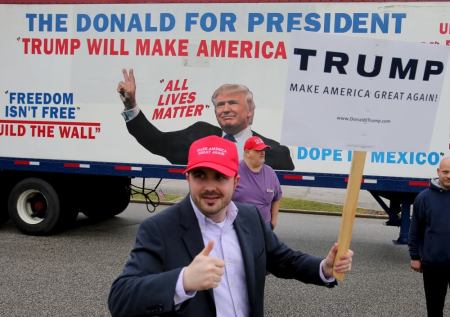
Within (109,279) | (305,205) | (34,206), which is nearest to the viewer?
(109,279)

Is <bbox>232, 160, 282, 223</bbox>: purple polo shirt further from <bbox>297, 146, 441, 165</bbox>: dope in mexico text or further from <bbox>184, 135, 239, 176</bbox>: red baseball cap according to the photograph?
<bbox>184, 135, 239, 176</bbox>: red baseball cap

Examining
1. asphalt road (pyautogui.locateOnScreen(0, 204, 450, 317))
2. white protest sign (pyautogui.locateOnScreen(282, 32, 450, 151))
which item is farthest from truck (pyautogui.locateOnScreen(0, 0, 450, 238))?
white protest sign (pyautogui.locateOnScreen(282, 32, 450, 151))

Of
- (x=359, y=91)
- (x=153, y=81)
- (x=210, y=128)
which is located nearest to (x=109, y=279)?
(x=210, y=128)

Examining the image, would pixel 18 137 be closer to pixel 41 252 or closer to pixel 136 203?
pixel 41 252

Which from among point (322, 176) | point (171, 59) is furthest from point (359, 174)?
point (171, 59)

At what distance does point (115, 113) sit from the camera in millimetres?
7555

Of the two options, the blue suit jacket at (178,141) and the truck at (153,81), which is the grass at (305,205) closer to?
the truck at (153,81)

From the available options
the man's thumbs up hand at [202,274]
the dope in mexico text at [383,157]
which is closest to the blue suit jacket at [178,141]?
the dope in mexico text at [383,157]

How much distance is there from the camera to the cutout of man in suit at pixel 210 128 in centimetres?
711

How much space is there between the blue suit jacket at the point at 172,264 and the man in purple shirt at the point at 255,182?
7.78 ft

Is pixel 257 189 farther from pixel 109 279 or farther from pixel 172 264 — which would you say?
pixel 172 264

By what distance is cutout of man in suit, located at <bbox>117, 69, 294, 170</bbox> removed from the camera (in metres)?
7.11

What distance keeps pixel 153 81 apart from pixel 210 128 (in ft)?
3.63

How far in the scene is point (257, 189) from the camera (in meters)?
4.55
